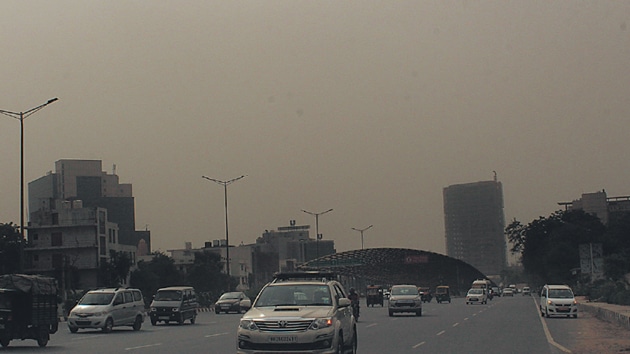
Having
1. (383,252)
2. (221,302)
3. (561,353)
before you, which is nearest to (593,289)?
(221,302)

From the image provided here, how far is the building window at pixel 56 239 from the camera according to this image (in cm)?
10819

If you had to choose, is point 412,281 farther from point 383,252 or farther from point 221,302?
point 221,302

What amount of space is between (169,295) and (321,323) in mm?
27891

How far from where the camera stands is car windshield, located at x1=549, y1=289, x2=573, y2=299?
46.4m

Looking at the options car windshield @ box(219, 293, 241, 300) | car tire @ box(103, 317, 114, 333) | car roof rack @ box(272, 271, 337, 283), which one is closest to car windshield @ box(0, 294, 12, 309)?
car tire @ box(103, 317, 114, 333)

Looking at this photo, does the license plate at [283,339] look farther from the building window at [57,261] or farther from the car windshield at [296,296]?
the building window at [57,261]

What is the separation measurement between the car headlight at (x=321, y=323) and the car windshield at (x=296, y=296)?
3.22ft

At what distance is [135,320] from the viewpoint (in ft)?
125

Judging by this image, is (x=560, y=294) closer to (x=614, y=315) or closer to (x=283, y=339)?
(x=614, y=315)

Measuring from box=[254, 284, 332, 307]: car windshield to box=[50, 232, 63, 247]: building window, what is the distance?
94.4 metres

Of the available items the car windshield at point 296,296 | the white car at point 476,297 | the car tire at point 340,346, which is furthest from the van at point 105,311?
the white car at point 476,297

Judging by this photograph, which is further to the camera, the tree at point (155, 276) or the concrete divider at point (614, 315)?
the tree at point (155, 276)

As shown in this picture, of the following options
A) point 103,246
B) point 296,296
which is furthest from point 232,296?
point 103,246

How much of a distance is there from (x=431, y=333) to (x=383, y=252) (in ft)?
426
